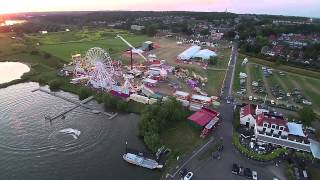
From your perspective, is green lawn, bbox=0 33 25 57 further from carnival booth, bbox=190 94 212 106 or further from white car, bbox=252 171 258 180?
white car, bbox=252 171 258 180

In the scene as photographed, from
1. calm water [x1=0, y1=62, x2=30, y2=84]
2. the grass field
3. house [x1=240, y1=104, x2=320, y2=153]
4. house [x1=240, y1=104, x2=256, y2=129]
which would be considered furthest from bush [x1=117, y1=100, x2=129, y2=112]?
the grass field

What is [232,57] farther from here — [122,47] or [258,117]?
[258,117]

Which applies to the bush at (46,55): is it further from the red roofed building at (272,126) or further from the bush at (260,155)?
the red roofed building at (272,126)

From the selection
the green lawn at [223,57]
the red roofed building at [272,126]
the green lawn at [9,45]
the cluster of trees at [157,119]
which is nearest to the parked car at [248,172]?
the red roofed building at [272,126]

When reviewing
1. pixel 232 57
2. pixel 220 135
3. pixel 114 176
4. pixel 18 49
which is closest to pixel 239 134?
pixel 220 135

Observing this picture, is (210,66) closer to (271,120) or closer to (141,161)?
(271,120)

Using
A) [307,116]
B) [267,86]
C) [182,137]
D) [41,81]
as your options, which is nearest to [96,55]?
[41,81]
